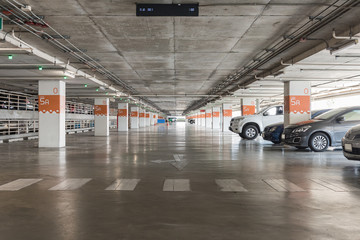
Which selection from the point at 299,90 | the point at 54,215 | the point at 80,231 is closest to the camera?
the point at 80,231

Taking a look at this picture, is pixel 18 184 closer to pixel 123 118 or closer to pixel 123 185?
pixel 123 185

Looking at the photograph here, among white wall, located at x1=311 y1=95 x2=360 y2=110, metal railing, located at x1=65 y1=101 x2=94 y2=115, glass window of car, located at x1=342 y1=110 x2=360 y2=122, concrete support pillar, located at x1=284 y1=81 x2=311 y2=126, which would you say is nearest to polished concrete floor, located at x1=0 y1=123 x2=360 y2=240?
glass window of car, located at x1=342 y1=110 x2=360 y2=122

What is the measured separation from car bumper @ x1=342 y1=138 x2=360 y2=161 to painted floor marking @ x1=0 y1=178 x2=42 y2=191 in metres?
7.18

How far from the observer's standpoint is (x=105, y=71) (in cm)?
1593

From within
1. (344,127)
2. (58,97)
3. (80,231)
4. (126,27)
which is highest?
(126,27)

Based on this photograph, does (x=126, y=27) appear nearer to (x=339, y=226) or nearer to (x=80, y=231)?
(x=80, y=231)

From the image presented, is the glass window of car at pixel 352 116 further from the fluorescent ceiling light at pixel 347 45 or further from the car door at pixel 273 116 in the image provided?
the car door at pixel 273 116

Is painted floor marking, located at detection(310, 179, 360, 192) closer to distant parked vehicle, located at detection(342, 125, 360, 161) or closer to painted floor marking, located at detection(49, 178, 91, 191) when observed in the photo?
distant parked vehicle, located at detection(342, 125, 360, 161)

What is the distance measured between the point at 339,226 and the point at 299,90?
46.3 feet

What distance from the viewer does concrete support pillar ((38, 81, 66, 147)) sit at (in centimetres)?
1571

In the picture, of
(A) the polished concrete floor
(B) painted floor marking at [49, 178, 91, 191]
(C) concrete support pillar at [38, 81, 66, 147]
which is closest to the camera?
(A) the polished concrete floor

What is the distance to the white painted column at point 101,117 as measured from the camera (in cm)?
2672

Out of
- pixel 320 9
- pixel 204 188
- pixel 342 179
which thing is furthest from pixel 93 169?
pixel 320 9

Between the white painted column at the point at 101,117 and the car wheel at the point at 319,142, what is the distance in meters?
17.9
